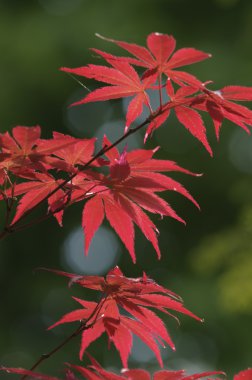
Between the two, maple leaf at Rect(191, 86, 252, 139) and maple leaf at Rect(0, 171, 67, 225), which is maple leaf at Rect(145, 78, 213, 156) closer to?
maple leaf at Rect(191, 86, 252, 139)

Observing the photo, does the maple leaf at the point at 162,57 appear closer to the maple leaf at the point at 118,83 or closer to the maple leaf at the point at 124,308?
the maple leaf at the point at 118,83

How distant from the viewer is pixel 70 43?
5.27 meters

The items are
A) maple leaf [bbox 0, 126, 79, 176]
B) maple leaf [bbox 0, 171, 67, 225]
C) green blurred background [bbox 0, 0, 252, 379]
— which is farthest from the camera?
green blurred background [bbox 0, 0, 252, 379]

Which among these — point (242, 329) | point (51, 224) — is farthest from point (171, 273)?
point (51, 224)

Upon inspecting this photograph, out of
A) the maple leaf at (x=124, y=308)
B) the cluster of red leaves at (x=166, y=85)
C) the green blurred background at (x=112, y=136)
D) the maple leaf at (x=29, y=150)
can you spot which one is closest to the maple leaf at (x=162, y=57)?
the cluster of red leaves at (x=166, y=85)

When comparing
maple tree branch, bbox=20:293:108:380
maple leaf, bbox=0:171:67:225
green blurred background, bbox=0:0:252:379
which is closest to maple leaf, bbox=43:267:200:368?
maple tree branch, bbox=20:293:108:380

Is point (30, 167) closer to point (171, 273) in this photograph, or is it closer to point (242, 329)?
point (242, 329)

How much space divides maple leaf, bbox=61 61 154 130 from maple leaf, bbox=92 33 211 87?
0.02 metres

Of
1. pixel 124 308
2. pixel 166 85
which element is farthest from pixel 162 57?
pixel 124 308

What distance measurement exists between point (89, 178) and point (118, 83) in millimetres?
133

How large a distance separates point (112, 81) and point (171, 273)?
420 cm

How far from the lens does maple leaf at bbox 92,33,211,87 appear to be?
2.50ft

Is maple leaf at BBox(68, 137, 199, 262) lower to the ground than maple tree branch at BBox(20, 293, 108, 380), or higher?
higher

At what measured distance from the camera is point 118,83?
836 millimetres
